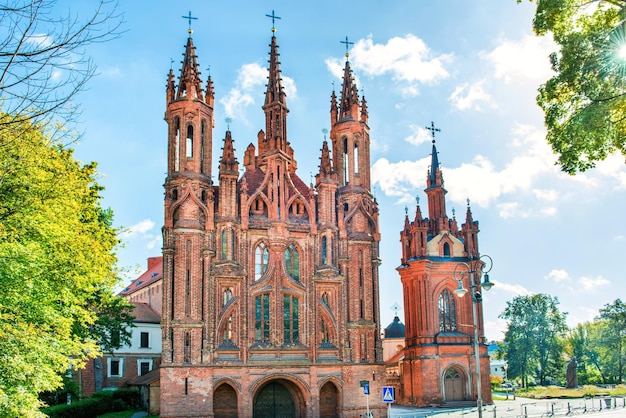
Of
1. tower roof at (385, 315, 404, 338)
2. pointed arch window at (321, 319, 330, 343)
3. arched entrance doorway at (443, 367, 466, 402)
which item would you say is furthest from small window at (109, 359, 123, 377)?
tower roof at (385, 315, 404, 338)

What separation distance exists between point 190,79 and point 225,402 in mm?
19258

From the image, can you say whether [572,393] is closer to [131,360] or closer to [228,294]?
[228,294]

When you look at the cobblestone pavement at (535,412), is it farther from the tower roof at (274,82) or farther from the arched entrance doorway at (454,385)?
the tower roof at (274,82)

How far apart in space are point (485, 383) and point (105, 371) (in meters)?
31.0

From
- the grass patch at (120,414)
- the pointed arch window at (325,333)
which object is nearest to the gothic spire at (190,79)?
the pointed arch window at (325,333)

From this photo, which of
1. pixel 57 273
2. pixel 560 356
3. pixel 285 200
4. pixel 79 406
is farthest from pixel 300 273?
pixel 560 356

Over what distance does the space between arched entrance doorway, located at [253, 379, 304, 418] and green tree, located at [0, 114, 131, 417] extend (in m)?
14.3

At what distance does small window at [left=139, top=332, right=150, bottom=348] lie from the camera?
193 feet

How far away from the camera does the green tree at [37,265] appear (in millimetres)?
17859

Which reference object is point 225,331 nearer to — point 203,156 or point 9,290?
point 203,156

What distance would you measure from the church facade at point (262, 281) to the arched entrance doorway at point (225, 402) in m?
0.06

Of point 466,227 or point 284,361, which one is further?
point 466,227

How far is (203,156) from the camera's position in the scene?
40406 millimetres

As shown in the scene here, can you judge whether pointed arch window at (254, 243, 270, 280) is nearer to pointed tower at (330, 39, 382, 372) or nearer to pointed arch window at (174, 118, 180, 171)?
pointed tower at (330, 39, 382, 372)
